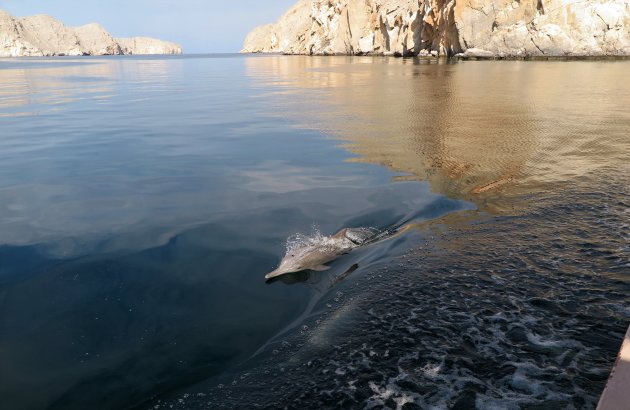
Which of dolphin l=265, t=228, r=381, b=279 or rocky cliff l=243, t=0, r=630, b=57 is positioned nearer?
dolphin l=265, t=228, r=381, b=279

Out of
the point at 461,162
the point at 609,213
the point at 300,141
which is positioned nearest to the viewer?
the point at 609,213

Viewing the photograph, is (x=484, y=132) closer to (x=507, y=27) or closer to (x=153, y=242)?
(x=153, y=242)

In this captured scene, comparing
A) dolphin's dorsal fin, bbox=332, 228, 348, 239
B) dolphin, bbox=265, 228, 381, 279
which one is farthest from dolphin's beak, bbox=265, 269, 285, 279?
dolphin's dorsal fin, bbox=332, 228, 348, 239

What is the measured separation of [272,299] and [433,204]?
346cm

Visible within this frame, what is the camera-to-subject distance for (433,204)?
6949 mm

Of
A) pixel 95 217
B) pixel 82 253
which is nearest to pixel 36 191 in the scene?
pixel 95 217

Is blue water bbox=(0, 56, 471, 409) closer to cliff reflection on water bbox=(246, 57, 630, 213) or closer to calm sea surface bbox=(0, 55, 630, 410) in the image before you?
calm sea surface bbox=(0, 55, 630, 410)

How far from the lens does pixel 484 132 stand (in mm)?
11883

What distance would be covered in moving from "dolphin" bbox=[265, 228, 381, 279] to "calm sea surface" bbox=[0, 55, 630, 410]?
0.18 metres

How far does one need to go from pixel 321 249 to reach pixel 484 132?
26.9 feet

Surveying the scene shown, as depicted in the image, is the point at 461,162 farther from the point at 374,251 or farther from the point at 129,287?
the point at 129,287

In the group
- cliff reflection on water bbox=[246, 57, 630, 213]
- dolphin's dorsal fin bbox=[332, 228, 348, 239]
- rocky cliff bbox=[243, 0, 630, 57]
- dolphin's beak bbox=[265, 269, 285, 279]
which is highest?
rocky cliff bbox=[243, 0, 630, 57]

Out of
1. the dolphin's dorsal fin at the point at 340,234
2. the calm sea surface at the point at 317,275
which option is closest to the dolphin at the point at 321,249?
the dolphin's dorsal fin at the point at 340,234

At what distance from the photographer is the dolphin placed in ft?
17.0
